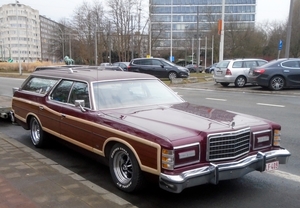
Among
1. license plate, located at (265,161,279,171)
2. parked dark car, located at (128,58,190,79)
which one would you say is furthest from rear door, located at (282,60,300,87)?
license plate, located at (265,161,279,171)

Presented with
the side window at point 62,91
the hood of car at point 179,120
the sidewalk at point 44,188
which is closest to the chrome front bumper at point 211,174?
the hood of car at point 179,120

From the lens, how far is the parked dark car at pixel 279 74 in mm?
15625

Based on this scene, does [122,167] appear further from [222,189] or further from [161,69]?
[161,69]

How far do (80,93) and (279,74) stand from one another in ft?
42.5

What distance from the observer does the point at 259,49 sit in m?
56.0

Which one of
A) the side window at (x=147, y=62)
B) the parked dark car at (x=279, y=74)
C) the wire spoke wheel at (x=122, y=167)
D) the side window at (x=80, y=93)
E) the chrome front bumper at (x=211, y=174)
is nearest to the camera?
the chrome front bumper at (x=211, y=174)

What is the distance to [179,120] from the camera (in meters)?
4.08

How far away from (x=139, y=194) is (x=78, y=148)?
1415mm

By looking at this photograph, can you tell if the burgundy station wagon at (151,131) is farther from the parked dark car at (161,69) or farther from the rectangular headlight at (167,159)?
the parked dark car at (161,69)

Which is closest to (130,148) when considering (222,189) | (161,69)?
(222,189)

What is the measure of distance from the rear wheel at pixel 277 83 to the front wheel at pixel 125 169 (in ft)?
43.9

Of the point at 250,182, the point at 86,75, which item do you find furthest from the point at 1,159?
the point at 250,182

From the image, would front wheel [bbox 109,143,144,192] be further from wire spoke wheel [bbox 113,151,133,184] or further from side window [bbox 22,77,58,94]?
side window [bbox 22,77,58,94]

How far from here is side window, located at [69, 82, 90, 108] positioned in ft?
16.3
